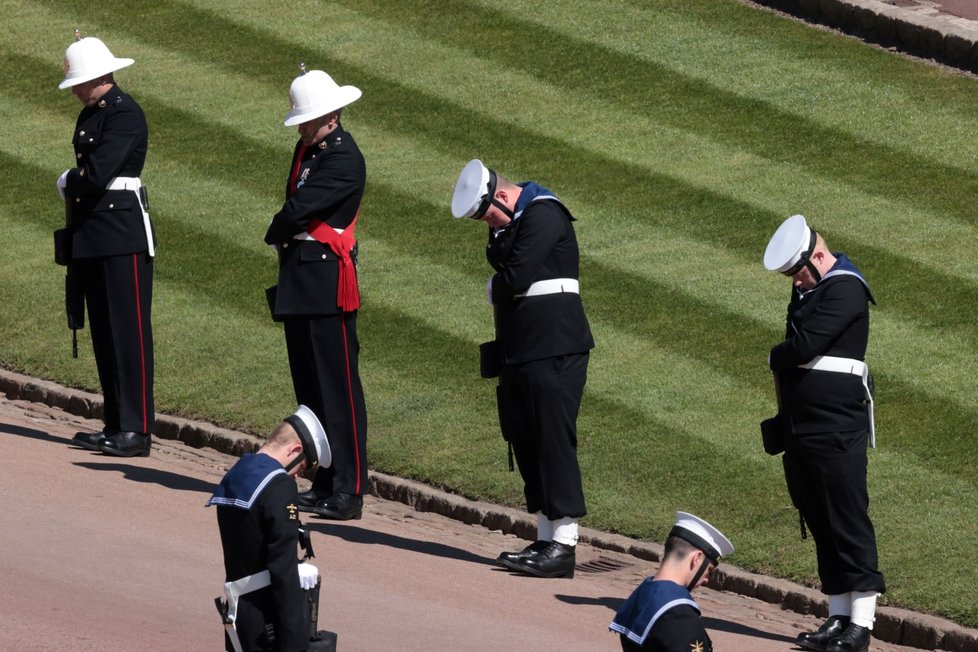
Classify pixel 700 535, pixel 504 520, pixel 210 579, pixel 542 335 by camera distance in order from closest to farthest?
pixel 700 535
pixel 210 579
pixel 542 335
pixel 504 520

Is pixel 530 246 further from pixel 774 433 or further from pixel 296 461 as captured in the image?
pixel 296 461

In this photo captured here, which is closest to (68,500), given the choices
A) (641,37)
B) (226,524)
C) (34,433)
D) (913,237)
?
(34,433)

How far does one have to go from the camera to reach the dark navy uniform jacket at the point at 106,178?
37.8ft

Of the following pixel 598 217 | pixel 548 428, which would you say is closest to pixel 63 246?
pixel 548 428

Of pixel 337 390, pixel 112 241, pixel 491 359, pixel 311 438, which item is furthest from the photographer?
pixel 112 241

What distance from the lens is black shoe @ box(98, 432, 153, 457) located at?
459 inches

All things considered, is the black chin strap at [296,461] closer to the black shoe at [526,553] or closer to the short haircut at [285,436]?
the short haircut at [285,436]

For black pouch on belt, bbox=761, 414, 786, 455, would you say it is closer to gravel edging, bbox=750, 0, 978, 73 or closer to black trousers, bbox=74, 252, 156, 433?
black trousers, bbox=74, 252, 156, 433

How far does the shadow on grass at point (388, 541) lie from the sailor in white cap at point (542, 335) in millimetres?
360

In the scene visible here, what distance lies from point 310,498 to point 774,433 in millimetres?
2909

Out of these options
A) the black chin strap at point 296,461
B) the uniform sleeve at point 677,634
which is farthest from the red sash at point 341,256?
the uniform sleeve at point 677,634

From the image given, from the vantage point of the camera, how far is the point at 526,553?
9961 millimetres

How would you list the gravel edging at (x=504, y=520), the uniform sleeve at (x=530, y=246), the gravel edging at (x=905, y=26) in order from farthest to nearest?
the gravel edging at (x=905, y=26) < the uniform sleeve at (x=530, y=246) < the gravel edging at (x=504, y=520)


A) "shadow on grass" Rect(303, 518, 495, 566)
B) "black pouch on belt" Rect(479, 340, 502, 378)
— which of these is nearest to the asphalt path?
"shadow on grass" Rect(303, 518, 495, 566)
